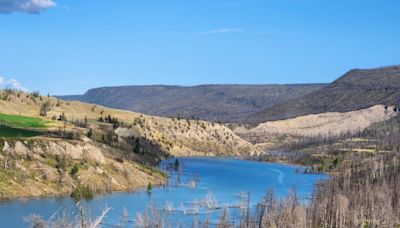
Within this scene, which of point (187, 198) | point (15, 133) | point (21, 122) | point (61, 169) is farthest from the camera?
point (21, 122)

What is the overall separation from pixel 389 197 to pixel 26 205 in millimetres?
55468

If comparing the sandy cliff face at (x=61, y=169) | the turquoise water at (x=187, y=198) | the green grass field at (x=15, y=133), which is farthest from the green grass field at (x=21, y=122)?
the turquoise water at (x=187, y=198)

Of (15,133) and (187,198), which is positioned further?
(15,133)

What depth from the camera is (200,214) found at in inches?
4134

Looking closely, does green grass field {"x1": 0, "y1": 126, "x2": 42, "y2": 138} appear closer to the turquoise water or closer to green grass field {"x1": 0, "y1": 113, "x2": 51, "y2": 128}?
green grass field {"x1": 0, "y1": 113, "x2": 51, "y2": 128}

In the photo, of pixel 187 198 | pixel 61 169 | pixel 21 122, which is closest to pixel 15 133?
pixel 61 169

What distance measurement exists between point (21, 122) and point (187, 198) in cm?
5558

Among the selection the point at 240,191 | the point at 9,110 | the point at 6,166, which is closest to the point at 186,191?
the point at 240,191

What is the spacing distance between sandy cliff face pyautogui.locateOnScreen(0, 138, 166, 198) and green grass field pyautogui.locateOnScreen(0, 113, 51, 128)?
1955 centimetres

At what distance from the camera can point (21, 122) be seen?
164m

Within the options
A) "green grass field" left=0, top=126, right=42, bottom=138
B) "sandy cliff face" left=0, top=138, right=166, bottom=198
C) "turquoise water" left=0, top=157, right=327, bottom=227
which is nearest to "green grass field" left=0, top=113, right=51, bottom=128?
"green grass field" left=0, top=126, right=42, bottom=138

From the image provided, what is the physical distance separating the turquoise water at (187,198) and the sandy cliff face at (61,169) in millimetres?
4703

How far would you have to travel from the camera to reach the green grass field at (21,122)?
509 ft

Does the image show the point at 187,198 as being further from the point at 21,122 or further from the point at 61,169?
the point at 21,122
